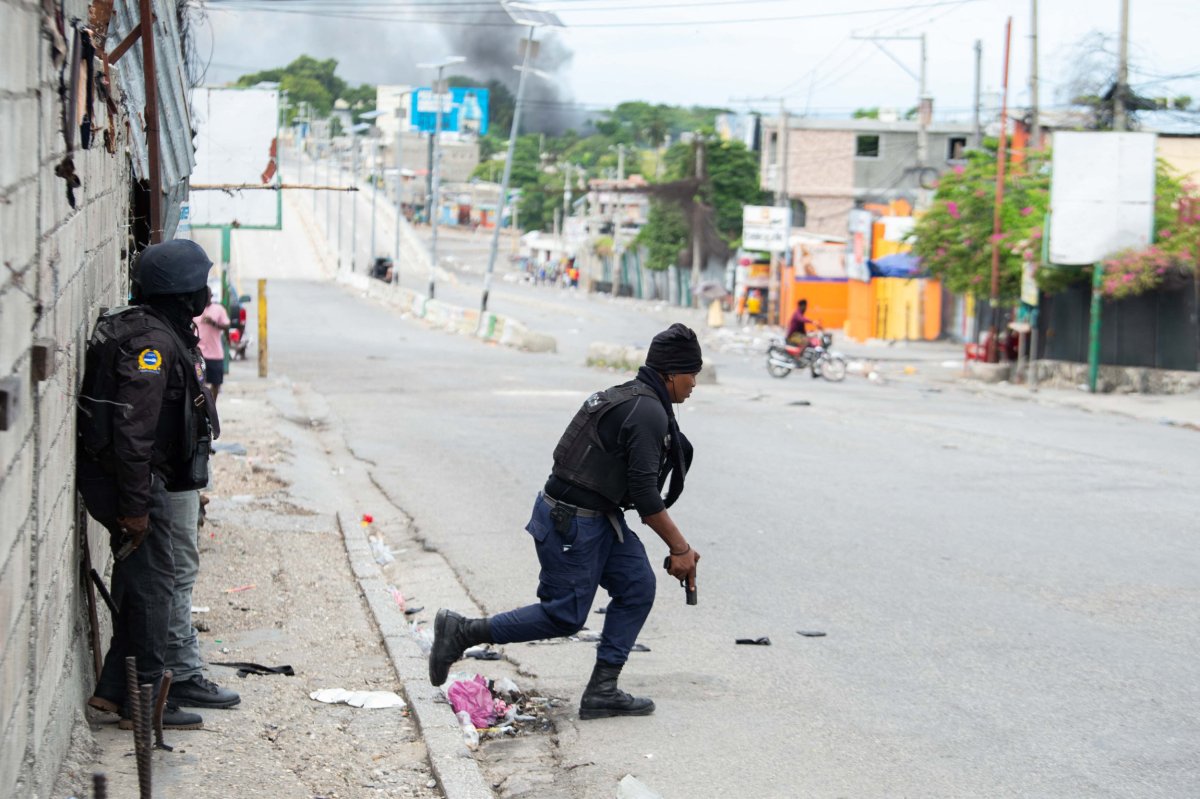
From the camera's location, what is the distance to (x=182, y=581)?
571 cm

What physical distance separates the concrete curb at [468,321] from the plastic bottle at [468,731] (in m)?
30.6

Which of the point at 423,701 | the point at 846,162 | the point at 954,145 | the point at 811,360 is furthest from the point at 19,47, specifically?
the point at 954,145

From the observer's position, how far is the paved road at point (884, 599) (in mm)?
5652

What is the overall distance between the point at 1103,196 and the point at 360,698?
24.2m

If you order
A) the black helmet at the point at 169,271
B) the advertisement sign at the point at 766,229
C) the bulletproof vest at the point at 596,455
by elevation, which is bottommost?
the bulletproof vest at the point at 596,455

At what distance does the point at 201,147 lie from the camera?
20.0 m

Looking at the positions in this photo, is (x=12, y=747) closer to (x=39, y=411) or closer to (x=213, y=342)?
(x=39, y=411)

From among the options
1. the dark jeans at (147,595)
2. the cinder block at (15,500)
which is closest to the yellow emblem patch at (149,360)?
the dark jeans at (147,595)

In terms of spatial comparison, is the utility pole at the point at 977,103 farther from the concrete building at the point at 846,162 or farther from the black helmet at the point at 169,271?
the black helmet at the point at 169,271

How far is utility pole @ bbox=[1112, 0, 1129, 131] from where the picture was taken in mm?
28469

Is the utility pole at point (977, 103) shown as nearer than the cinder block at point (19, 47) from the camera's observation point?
No

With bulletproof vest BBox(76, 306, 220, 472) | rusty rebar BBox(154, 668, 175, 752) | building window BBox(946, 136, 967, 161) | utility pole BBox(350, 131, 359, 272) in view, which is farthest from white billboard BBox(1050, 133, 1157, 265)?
building window BBox(946, 136, 967, 161)

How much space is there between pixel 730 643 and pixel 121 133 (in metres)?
3.97

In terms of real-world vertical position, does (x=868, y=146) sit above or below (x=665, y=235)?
above
